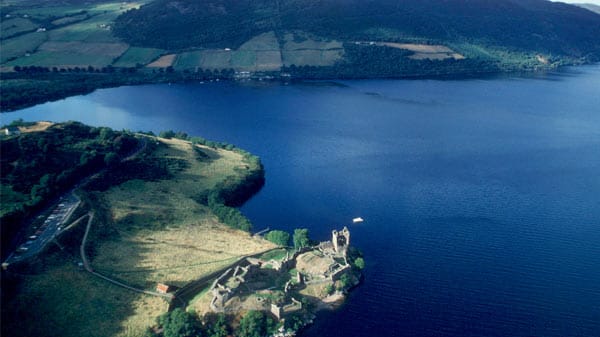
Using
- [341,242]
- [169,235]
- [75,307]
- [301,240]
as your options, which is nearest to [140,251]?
[169,235]

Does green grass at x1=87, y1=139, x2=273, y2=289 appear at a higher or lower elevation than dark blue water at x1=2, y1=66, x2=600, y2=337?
higher

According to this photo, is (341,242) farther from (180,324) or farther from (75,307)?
(75,307)

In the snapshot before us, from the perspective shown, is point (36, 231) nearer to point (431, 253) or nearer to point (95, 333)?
point (95, 333)

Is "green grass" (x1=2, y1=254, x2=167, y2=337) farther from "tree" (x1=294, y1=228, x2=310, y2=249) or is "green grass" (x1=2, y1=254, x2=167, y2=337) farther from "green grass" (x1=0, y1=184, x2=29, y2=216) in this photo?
"tree" (x1=294, y1=228, x2=310, y2=249)

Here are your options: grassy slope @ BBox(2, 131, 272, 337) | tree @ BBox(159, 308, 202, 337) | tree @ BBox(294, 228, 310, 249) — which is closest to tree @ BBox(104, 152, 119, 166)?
grassy slope @ BBox(2, 131, 272, 337)

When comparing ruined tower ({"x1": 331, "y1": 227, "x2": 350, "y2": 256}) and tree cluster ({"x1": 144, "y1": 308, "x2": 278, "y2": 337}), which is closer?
tree cluster ({"x1": 144, "y1": 308, "x2": 278, "y2": 337})

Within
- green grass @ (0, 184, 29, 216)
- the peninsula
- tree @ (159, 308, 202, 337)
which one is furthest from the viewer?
green grass @ (0, 184, 29, 216)

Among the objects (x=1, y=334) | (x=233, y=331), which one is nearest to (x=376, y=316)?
(x=233, y=331)
